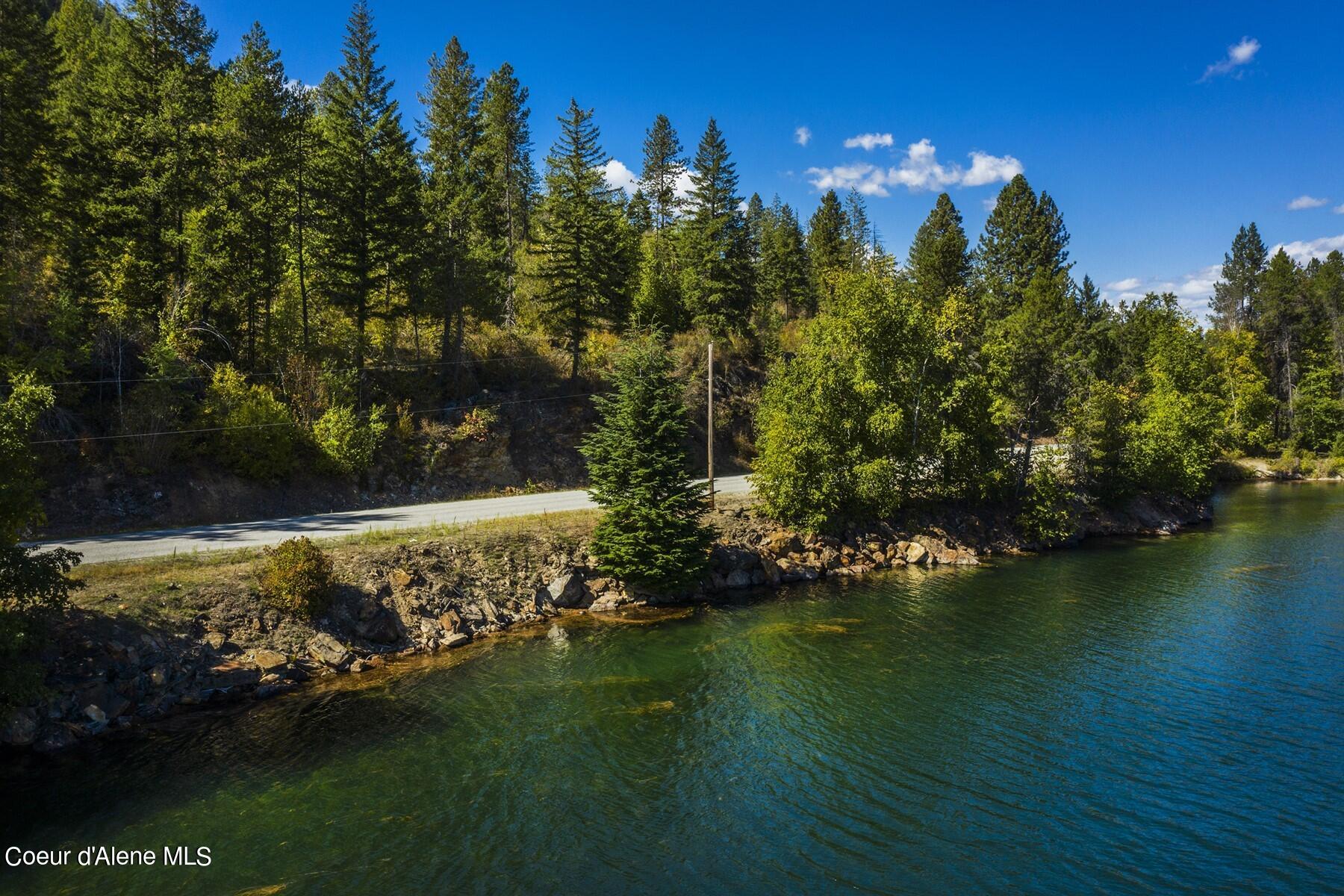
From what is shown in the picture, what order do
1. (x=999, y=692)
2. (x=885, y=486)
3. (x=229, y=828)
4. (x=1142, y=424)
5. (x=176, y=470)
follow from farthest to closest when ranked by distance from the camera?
(x=1142, y=424) → (x=885, y=486) → (x=176, y=470) → (x=999, y=692) → (x=229, y=828)

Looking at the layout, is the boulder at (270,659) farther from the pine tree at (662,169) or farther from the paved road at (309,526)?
the pine tree at (662,169)

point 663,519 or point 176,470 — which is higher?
point 176,470

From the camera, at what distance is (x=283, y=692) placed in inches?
734

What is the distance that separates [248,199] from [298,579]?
23.3 m

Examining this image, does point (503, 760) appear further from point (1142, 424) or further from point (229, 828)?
point (1142, 424)

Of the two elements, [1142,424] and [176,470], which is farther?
[1142,424]

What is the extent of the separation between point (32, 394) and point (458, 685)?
39.6ft

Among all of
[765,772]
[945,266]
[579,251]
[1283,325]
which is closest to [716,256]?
[579,251]

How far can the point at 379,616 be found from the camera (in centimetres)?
2175

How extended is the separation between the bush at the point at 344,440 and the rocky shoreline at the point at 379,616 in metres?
10.9

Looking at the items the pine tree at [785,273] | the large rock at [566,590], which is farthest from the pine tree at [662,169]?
the large rock at [566,590]

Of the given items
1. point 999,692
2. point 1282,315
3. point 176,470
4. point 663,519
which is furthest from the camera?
point 1282,315

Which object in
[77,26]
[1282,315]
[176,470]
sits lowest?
[176,470]

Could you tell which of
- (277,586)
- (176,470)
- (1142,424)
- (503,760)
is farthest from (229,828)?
(1142,424)
